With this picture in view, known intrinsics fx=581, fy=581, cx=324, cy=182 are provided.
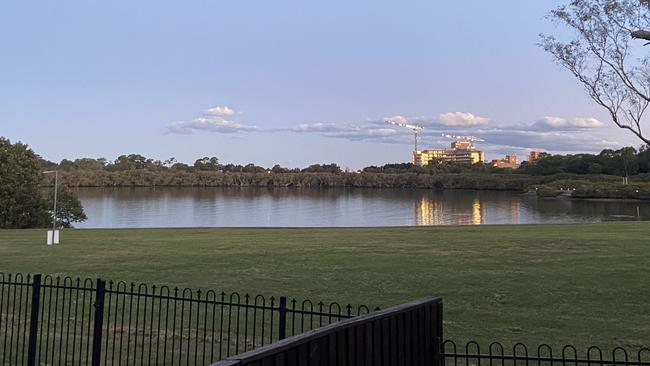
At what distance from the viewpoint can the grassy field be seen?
1044 cm

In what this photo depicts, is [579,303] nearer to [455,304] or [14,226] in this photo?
[455,304]

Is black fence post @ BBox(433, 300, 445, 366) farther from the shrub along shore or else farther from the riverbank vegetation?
the riverbank vegetation

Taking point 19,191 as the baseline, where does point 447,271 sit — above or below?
below

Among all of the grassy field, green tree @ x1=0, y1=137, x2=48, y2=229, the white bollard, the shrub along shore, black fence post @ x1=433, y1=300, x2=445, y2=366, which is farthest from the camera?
the shrub along shore

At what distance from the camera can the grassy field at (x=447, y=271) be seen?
10.4m

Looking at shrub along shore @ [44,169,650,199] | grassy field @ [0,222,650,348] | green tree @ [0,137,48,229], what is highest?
shrub along shore @ [44,169,650,199]

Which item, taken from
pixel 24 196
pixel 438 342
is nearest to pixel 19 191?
pixel 24 196

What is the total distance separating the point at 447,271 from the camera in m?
A: 15.9

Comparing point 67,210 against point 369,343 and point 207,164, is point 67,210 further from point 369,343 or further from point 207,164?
point 207,164

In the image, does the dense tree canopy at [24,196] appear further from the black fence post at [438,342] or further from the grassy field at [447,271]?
the black fence post at [438,342]

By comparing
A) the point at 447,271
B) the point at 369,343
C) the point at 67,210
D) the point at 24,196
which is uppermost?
the point at 24,196

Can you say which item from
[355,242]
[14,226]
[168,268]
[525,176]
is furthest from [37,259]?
[525,176]

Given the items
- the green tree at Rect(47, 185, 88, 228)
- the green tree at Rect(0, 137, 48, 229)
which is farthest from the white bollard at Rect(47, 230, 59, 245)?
the green tree at Rect(47, 185, 88, 228)

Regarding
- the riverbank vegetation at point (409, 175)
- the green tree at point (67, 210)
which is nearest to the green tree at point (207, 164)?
the riverbank vegetation at point (409, 175)
